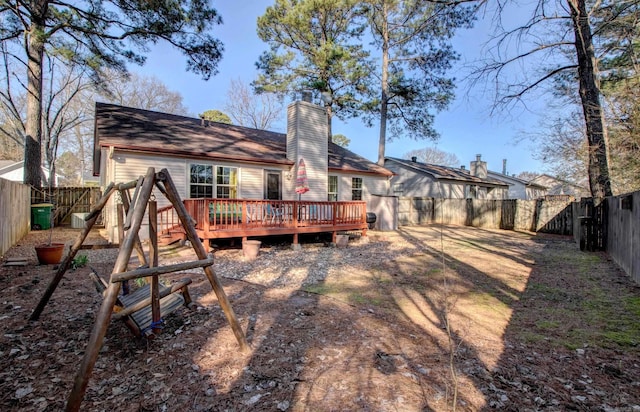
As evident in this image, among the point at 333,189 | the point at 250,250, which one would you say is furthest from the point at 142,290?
the point at 333,189

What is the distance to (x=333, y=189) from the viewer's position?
1472 centimetres

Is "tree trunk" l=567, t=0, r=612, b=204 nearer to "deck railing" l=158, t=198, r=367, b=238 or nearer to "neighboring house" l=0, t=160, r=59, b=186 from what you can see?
"deck railing" l=158, t=198, r=367, b=238

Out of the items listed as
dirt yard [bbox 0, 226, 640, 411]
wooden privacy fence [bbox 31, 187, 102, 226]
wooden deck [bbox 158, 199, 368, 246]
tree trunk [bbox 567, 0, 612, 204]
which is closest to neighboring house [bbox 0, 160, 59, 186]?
wooden privacy fence [bbox 31, 187, 102, 226]

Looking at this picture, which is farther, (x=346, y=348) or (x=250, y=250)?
(x=250, y=250)

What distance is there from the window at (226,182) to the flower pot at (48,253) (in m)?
5.09

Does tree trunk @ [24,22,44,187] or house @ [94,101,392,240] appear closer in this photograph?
house @ [94,101,392,240]

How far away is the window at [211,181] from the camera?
10625mm

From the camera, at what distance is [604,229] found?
352 inches

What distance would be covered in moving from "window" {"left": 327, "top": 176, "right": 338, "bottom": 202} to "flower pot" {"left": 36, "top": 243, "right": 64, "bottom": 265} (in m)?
10.1

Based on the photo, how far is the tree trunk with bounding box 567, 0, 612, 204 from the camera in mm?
8375

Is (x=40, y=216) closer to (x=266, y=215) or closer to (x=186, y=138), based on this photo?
(x=186, y=138)

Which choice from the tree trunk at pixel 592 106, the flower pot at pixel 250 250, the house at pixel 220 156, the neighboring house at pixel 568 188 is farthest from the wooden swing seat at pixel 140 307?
the neighboring house at pixel 568 188

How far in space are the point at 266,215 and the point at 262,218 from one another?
232 millimetres

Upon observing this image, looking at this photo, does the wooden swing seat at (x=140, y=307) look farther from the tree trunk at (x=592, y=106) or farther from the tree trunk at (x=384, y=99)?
the tree trunk at (x=384, y=99)
